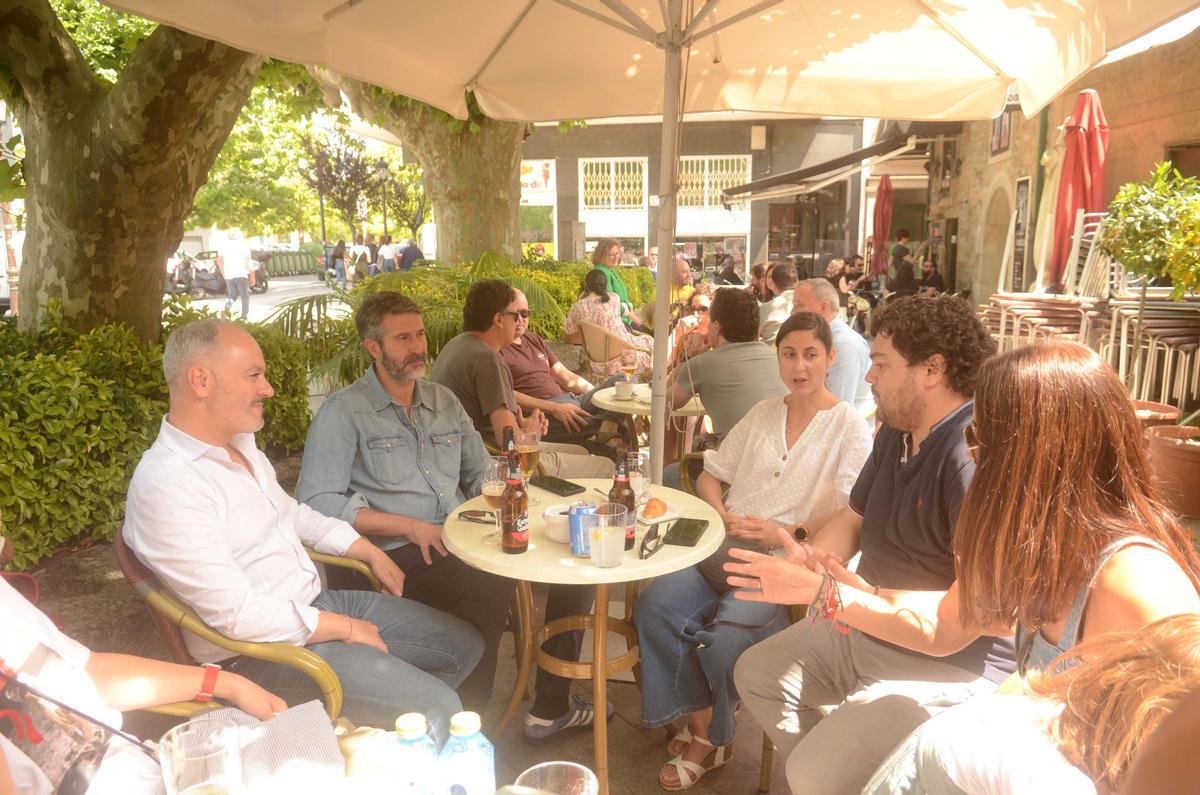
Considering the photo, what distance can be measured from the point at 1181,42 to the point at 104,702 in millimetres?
11979

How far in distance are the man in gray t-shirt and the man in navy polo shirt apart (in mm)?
1634

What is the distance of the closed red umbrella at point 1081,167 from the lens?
29.4ft

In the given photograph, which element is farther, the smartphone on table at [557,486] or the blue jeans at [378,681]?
the smartphone on table at [557,486]

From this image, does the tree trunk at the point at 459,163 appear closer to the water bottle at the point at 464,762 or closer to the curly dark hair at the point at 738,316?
the curly dark hair at the point at 738,316

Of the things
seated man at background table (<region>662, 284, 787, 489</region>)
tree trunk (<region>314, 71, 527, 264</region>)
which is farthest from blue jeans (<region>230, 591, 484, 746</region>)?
tree trunk (<region>314, 71, 527, 264</region>)

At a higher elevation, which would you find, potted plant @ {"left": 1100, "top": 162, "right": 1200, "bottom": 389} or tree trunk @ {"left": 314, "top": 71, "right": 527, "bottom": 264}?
tree trunk @ {"left": 314, "top": 71, "right": 527, "bottom": 264}

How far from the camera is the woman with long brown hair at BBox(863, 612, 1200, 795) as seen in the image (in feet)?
3.28

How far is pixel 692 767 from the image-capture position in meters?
2.68

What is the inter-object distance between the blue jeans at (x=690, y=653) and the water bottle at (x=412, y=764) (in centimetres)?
138

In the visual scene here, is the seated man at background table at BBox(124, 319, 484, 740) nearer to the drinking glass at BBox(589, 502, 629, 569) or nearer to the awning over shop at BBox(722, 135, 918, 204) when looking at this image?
the drinking glass at BBox(589, 502, 629, 569)

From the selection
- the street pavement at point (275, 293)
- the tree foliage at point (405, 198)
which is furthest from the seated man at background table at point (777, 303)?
the tree foliage at point (405, 198)

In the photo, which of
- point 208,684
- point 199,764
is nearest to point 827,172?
point 208,684

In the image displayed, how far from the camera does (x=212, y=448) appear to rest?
2193 millimetres

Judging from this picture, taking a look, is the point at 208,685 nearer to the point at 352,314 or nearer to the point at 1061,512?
the point at 1061,512
